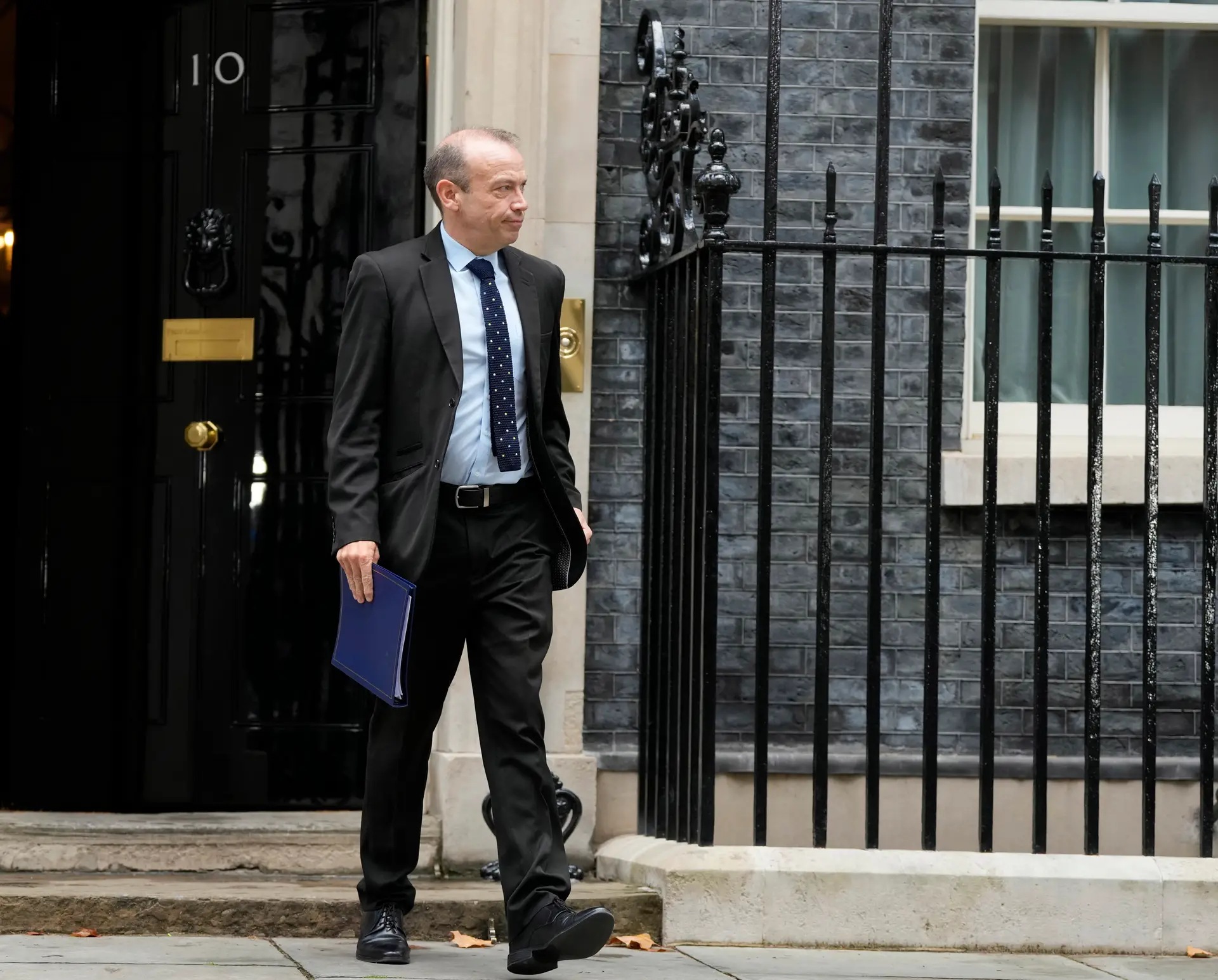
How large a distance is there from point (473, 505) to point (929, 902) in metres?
1.73

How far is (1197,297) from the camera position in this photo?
6.21 m

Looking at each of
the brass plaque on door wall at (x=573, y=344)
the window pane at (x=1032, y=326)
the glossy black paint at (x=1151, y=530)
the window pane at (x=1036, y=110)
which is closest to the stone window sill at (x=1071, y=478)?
the window pane at (x=1032, y=326)

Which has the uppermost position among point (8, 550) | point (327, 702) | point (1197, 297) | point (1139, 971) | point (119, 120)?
point (119, 120)

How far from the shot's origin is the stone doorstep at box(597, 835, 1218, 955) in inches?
190

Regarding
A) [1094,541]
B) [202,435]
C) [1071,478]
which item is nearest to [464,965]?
[1094,541]

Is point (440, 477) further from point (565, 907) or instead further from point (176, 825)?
point (176, 825)

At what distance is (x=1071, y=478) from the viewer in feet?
18.7

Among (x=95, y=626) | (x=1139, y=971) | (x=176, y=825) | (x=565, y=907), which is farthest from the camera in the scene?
(x=95, y=626)

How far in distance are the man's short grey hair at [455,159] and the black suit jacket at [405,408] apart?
16cm

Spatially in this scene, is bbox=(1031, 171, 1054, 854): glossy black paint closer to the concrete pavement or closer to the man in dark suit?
the concrete pavement

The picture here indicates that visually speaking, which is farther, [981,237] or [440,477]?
[981,237]

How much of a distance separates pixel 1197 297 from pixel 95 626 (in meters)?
3.95

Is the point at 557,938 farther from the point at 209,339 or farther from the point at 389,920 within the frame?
the point at 209,339

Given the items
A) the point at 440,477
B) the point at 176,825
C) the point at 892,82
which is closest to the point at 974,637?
the point at 892,82
